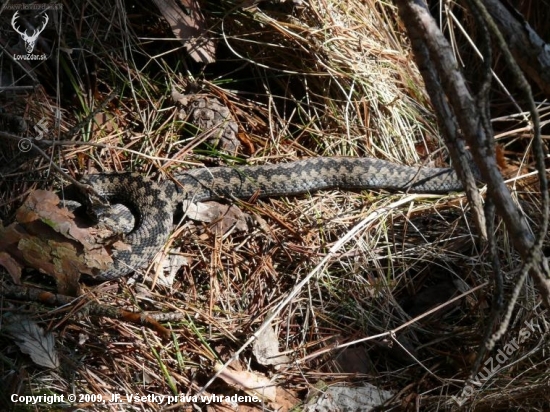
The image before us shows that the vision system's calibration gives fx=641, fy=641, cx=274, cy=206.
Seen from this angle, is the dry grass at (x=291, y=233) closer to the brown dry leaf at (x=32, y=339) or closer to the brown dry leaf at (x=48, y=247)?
the brown dry leaf at (x=32, y=339)

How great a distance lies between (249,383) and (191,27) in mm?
2916

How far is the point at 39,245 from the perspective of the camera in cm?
404

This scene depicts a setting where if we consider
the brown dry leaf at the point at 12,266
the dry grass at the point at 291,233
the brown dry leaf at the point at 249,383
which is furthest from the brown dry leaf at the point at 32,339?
the brown dry leaf at the point at 249,383

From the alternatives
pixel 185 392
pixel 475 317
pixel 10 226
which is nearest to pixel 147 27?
pixel 10 226

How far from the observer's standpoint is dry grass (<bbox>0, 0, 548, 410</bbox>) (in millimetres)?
3791

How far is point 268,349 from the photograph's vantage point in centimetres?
390

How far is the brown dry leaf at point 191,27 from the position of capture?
511 centimetres

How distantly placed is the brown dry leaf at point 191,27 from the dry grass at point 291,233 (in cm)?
13

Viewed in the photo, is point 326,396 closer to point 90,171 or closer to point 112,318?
point 112,318

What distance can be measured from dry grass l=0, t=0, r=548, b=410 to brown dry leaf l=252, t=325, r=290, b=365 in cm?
7

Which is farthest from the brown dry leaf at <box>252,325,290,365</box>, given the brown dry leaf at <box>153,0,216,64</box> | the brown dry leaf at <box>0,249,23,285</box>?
the brown dry leaf at <box>153,0,216,64</box>

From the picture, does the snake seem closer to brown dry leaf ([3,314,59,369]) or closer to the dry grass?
the dry grass

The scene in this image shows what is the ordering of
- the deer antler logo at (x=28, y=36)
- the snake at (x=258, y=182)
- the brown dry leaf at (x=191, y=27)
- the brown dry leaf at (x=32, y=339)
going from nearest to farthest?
the brown dry leaf at (x=32, y=339) < the deer antler logo at (x=28, y=36) < the snake at (x=258, y=182) < the brown dry leaf at (x=191, y=27)

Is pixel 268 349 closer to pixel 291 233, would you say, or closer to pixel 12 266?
pixel 291 233
